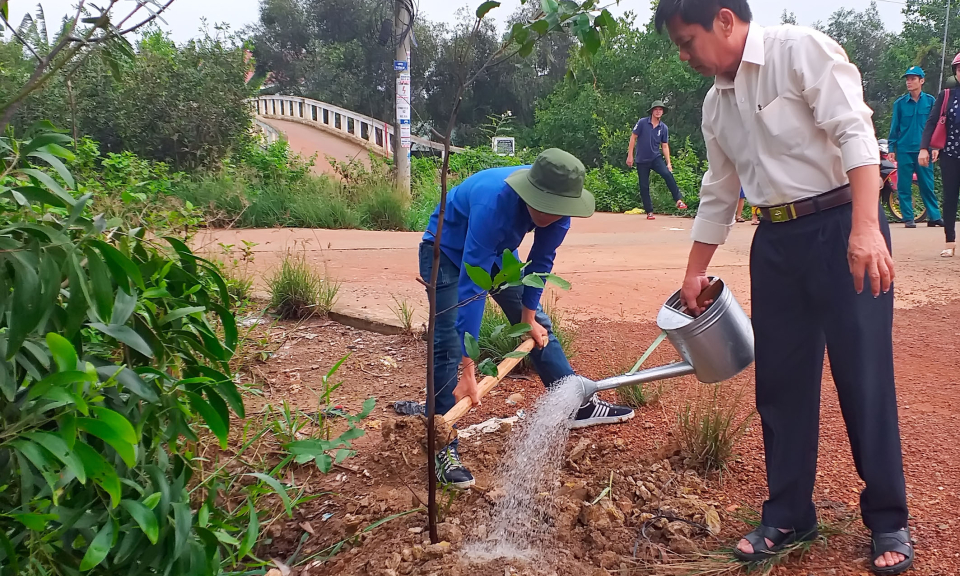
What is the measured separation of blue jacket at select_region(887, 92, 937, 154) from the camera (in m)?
8.98

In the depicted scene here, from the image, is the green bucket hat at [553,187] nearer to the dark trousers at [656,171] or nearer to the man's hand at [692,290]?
the man's hand at [692,290]

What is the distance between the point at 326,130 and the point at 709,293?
2403cm

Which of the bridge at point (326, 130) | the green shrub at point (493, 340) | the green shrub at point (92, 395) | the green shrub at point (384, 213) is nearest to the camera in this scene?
the green shrub at point (92, 395)

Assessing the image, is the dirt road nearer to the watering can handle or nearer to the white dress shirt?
the watering can handle

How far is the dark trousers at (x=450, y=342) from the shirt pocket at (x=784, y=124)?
126 centimetres

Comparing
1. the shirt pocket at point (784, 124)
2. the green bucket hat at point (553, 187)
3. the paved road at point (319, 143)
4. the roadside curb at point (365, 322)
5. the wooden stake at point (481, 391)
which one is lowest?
the roadside curb at point (365, 322)

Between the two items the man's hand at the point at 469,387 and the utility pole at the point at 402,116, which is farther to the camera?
the utility pole at the point at 402,116

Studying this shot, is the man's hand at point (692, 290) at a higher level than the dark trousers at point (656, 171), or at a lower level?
lower

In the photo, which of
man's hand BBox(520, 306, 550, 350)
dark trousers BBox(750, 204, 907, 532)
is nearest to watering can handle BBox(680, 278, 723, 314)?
dark trousers BBox(750, 204, 907, 532)

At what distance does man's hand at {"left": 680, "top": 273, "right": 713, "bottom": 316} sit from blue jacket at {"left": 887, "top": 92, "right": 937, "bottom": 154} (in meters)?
7.89

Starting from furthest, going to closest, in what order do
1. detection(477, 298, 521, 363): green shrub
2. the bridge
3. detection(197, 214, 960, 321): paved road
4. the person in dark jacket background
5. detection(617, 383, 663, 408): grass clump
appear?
the bridge, the person in dark jacket background, detection(197, 214, 960, 321): paved road, detection(477, 298, 521, 363): green shrub, detection(617, 383, 663, 408): grass clump

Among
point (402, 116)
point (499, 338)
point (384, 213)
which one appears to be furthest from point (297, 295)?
point (402, 116)

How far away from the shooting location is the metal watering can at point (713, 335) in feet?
8.06

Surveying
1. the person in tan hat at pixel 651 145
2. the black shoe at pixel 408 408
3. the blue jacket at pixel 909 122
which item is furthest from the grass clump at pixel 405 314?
the person in tan hat at pixel 651 145
